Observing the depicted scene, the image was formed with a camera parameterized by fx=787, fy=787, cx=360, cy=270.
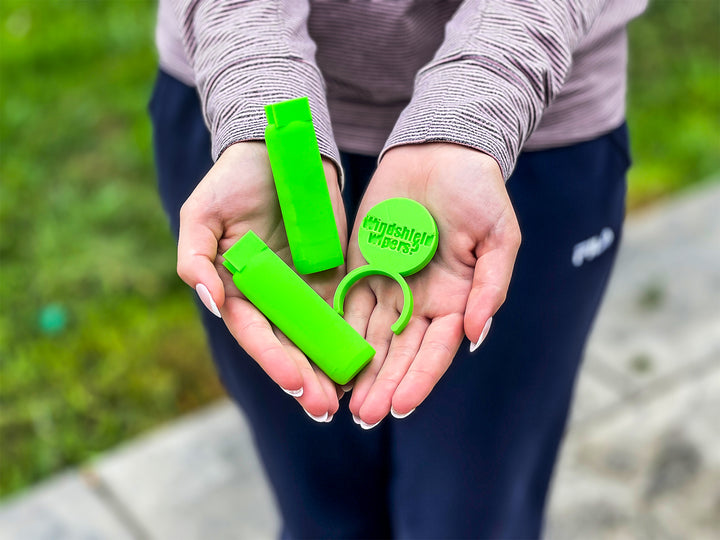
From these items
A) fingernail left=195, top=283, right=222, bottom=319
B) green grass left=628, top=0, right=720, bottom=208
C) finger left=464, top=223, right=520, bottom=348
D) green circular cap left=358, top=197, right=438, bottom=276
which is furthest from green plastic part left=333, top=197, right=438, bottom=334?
green grass left=628, top=0, right=720, bottom=208

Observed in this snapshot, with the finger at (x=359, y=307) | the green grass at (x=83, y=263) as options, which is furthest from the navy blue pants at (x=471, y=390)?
the green grass at (x=83, y=263)

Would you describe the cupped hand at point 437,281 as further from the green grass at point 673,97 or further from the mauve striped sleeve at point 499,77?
the green grass at point 673,97

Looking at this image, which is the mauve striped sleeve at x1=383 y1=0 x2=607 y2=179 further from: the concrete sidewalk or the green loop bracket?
the concrete sidewalk

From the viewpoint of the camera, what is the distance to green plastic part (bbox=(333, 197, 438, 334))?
1.34 meters

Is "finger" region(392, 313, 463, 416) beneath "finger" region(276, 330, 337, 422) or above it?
above

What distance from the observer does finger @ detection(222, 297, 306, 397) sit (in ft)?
3.91

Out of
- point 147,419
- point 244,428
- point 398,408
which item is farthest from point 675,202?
point 398,408

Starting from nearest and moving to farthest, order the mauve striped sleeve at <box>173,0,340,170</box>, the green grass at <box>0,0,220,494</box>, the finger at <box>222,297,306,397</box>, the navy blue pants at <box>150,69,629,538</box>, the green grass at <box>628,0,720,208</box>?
the finger at <box>222,297,306,397</box>, the mauve striped sleeve at <box>173,0,340,170</box>, the navy blue pants at <box>150,69,629,538</box>, the green grass at <box>0,0,220,494</box>, the green grass at <box>628,0,720,208</box>

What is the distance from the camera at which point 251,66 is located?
4.33 ft

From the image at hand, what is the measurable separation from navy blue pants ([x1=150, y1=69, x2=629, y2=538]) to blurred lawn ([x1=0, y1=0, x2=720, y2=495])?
123 cm

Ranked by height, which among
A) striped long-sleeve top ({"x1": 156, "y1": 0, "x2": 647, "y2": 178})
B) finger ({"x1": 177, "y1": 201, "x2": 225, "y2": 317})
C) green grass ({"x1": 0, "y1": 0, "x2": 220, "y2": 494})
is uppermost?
striped long-sleeve top ({"x1": 156, "y1": 0, "x2": 647, "y2": 178})

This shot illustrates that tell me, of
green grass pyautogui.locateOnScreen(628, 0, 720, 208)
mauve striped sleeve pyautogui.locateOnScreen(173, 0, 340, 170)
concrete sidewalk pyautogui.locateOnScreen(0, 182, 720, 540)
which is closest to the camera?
mauve striped sleeve pyautogui.locateOnScreen(173, 0, 340, 170)

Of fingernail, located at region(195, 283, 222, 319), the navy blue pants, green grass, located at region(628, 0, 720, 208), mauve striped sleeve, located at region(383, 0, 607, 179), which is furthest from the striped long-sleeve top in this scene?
green grass, located at region(628, 0, 720, 208)

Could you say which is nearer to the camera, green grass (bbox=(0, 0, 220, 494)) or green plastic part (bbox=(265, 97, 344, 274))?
green plastic part (bbox=(265, 97, 344, 274))
